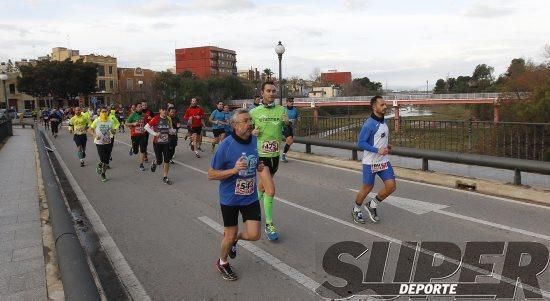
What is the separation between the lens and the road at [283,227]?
16.5ft

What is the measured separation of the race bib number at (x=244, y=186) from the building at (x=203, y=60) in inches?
4869

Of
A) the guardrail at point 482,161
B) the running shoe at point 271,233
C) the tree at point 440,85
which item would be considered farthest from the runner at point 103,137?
the tree at point 440,85

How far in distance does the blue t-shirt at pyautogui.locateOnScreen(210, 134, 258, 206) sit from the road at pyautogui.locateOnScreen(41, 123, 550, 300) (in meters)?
0.87

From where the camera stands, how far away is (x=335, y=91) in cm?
14125

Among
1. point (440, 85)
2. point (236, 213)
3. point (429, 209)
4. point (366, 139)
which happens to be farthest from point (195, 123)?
point (440, 85)

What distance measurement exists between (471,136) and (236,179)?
786 centimetres

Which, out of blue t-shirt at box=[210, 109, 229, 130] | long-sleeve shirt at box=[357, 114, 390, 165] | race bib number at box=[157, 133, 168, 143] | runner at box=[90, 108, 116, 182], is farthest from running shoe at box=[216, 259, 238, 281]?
blue t-shirt at box=[210, 109, 229, 130]

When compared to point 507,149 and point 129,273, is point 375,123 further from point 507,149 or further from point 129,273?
point 507,149

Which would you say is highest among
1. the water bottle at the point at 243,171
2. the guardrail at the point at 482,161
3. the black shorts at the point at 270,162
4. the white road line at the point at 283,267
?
the water bottle at the point at 243,171

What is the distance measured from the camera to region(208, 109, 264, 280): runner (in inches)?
189

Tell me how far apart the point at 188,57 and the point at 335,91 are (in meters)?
42.6

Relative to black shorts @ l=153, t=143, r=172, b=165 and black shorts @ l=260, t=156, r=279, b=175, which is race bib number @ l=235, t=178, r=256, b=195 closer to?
black shorts @ l=260, t=156, r=279, b=175

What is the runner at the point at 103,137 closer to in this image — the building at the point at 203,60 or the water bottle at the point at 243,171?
the water bottle at the point at 243,171

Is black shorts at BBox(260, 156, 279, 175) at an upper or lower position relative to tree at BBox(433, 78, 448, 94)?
lower
